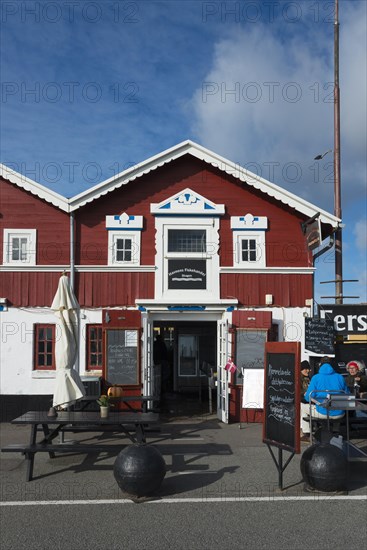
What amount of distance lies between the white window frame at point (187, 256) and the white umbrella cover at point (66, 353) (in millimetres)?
3526

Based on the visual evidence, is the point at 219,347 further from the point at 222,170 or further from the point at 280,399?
the point at 280,399

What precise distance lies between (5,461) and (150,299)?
5.33 metres

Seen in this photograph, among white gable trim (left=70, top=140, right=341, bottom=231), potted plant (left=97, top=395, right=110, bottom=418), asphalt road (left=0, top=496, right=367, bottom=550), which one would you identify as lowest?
asphalt road (left=0, top=496, right=367, bottom=550)

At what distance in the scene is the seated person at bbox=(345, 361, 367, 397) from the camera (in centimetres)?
1102

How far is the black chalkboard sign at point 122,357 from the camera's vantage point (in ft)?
42.0

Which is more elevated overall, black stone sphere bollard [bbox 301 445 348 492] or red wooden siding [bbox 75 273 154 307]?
red wooden siding [bbox 75 273 154 307]

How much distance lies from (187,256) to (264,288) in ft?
6.63

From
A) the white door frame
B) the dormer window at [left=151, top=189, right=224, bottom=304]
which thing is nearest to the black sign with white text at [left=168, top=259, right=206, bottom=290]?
the dormer window at [left=151, top=189, right=224, bottom=304]

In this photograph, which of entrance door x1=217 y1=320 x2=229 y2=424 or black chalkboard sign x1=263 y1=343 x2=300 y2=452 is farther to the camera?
entrance door x1=217 y1=320 x2=229 y2=424

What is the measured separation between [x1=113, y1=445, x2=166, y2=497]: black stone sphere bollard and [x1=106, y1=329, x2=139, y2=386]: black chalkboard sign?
19.1 ft

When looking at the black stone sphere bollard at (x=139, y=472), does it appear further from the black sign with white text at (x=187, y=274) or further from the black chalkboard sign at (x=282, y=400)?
the black sign with white text at (x=187, y=274)

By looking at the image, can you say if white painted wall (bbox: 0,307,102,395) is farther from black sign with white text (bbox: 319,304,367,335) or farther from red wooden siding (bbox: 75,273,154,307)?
black sign with white text (bbox: 319,304,367,335)

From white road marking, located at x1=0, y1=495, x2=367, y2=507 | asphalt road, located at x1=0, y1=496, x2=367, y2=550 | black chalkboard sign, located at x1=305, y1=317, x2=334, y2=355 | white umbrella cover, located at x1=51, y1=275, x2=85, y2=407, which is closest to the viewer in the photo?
asphalt road, located at x1=0, y1=496, x2=367, y2=550

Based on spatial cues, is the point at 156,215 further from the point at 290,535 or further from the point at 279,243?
the point at 290,535
